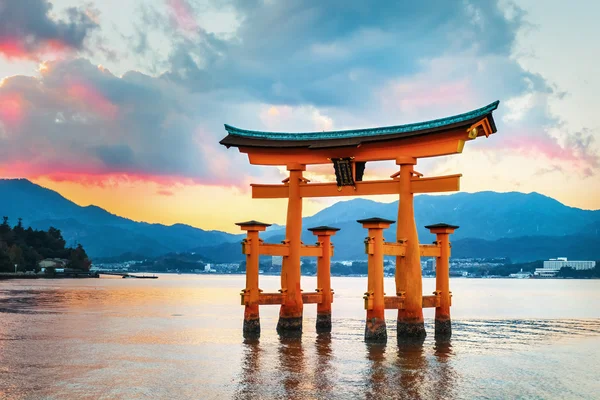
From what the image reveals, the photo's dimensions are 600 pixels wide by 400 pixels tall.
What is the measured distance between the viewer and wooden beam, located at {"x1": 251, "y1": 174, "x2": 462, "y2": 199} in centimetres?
2336

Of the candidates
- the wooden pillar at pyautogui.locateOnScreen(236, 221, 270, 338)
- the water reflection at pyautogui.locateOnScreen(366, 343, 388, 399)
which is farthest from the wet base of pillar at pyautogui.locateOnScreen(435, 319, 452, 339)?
the wooden pillar at pyautogui.locateOnScreen(236, 221, 270, 338)

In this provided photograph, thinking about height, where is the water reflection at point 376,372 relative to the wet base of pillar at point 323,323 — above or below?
below

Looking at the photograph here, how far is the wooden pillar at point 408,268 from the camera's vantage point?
2414 cm

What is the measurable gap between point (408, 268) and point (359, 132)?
5525 millimetres

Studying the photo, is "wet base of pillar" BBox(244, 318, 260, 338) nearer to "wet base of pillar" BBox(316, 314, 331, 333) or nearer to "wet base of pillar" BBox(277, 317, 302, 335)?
"wet base of pillar" BBox(277, 317, 302, 335)

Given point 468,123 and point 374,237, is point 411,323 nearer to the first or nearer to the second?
point 374,237

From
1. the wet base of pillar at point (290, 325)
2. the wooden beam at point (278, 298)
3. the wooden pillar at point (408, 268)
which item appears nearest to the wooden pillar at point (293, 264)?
the wet base of pillar at point (290, 325)

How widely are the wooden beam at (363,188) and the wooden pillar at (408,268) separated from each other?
39 cm

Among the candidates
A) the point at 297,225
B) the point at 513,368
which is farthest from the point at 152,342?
the point at 513,368

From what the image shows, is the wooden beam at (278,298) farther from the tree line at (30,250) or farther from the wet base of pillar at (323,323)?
the tree line at (30,250)

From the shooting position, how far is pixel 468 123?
22.7m

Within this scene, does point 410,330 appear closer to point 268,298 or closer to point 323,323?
point 268,298

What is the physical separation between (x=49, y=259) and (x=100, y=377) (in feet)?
413

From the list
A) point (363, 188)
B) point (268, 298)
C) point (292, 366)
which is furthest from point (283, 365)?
point (363, 188)
